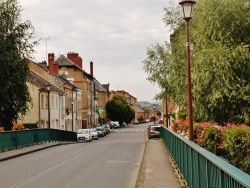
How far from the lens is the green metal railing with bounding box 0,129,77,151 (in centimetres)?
2776

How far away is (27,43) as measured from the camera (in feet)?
123

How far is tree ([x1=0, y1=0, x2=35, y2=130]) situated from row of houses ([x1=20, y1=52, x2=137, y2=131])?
2497 millimetres

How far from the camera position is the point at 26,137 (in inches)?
1282

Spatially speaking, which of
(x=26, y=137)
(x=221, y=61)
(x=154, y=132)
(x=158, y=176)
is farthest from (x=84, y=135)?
(x=158, y=176)

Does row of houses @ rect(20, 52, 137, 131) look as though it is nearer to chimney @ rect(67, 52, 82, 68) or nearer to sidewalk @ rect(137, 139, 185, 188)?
chimney @ rect(67, 52, 82, 68)

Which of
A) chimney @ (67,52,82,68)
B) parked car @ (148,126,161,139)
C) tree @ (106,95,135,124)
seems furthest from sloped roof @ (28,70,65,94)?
tree @ (106,95,135,124)

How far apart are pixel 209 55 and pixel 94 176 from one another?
47.5 ft

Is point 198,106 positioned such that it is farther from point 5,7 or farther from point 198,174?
point 198,174

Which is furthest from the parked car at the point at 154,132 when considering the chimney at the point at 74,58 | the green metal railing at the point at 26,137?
the chimney at the point at 74,58

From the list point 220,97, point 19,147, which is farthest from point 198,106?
point 19,147

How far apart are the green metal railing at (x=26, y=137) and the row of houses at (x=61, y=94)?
3022 millimetres

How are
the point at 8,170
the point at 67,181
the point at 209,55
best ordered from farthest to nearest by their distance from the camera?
1. the point at 209,55
2. the point at 8,170
3. the point at 67,181

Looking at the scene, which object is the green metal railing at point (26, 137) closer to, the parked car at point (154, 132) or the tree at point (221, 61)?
the parked car at point (154, 132)

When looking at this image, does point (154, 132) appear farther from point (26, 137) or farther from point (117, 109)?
point (117, 109)
